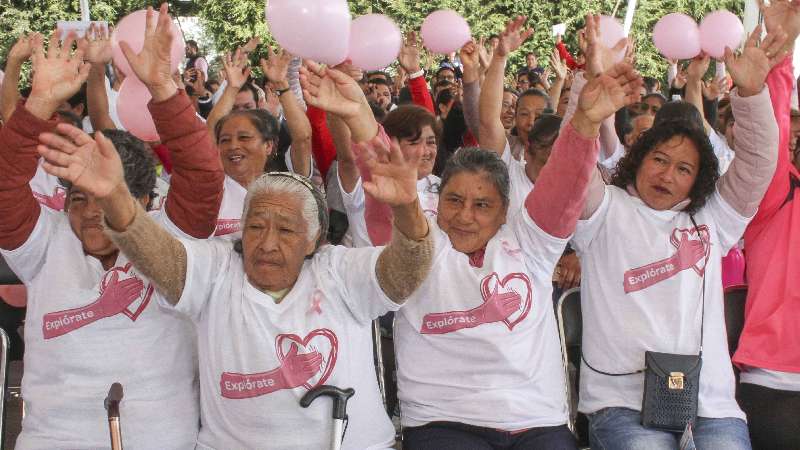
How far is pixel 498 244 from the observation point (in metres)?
2.72

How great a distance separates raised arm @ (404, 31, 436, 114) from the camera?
492cm

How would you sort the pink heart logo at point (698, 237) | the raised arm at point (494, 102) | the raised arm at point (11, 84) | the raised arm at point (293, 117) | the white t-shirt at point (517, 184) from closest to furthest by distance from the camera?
the pink heart logo at point (698, 237) → the raised arm at point (11, 84) → the white t-shirt at point (517, 184) → the raised arm at point (494, 102) → the raised arm at point (293, 117)

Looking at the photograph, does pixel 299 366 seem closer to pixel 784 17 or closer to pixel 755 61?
pixel 755 61

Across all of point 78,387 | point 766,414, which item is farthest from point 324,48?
point 766,414

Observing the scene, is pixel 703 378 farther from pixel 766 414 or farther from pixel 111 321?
pixel 111 321

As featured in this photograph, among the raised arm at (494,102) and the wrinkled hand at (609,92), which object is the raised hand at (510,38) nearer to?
the raised arm at (494,102)

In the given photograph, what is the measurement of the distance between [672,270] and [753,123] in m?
0.58

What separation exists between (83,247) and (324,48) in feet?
4.92

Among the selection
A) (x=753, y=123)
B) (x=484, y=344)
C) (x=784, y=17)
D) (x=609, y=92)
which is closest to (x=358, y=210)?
(x=484, y=344)

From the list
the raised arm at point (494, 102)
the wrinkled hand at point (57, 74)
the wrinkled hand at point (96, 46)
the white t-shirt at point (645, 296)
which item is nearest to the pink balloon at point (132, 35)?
the wrinkled hand at point (96, 46)

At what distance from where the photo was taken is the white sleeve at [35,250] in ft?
8.07

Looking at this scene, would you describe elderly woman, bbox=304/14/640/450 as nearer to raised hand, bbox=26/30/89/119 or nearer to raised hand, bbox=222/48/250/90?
raised hand, bbox=26/30/89/119

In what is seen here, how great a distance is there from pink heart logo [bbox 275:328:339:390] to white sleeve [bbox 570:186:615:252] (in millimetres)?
982

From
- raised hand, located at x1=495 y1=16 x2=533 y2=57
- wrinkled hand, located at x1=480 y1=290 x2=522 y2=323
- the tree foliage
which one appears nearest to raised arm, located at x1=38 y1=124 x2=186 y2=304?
wrinkled hand, located at x1=480 y1=290 x2=522 y2=323
